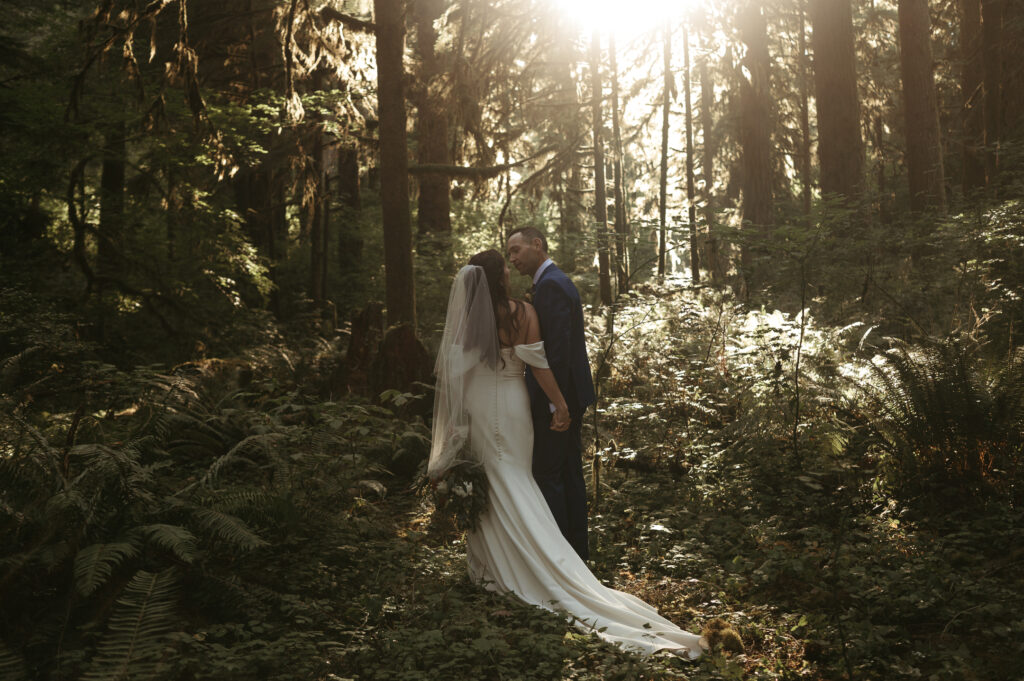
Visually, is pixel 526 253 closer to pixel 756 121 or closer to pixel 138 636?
pixel 138 636

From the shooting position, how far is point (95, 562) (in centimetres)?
428

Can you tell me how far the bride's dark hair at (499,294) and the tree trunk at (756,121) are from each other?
1231 cm

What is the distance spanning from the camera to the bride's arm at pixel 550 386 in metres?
5.95

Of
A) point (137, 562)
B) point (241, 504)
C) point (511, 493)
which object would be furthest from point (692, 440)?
point (137, 562)

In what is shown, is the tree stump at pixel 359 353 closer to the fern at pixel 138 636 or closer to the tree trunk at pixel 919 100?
the fern at pixel 138 636

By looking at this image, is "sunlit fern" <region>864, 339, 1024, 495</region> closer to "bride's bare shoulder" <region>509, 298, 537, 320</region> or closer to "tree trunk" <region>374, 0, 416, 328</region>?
"bride's bare shoulder" <region>509, 298, 537, 320</region>

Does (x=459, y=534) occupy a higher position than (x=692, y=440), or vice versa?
(x=692, y=440)

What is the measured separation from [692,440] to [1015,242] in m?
5.05

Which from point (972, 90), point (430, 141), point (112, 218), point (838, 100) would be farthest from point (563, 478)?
point (972, 90)

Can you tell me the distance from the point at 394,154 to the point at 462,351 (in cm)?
658

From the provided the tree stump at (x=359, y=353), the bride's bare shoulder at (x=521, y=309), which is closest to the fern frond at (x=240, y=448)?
the bride's bare shoulder at (x=521, y=309)

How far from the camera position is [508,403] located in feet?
19.6

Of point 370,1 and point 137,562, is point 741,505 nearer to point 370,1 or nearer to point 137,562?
point 137,562

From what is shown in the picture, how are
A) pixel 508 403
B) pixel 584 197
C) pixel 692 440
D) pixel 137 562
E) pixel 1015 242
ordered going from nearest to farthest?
pixel 137 562 → pixel 508 403 → pixel 692 440 → pixel 1015 242 → pixel 584 197
